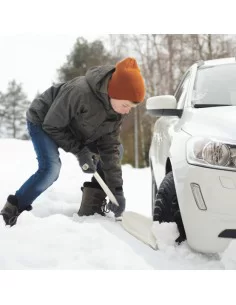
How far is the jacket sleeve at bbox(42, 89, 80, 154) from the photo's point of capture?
9.51 ft

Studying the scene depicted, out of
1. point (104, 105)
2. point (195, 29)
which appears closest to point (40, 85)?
point (195, 29)

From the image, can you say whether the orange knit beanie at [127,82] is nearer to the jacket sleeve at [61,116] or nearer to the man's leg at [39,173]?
the jacket sleeve at [61,116]

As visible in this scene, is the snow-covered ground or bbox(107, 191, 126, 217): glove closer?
the snow-covered ground

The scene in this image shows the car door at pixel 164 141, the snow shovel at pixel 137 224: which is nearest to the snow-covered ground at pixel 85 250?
the snow shovel at pixel 137 224

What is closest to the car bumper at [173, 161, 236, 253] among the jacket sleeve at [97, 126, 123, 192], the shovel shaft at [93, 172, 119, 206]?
the shovel shaft at [93, 172, 119, 206]

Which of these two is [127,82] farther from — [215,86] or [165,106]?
[215,86]

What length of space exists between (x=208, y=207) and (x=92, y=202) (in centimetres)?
153

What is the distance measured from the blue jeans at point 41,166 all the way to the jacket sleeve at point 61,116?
0.09 meters

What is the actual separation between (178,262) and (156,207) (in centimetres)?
38

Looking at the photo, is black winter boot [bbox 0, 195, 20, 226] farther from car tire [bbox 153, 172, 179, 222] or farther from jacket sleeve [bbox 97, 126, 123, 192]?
car tire [bbox 153, 172, 179, 222]

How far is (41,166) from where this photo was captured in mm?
3104

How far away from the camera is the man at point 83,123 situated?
2.83 meters

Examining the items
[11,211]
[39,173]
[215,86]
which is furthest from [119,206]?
[215,86]

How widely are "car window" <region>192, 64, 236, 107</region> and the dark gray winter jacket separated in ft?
1.92
